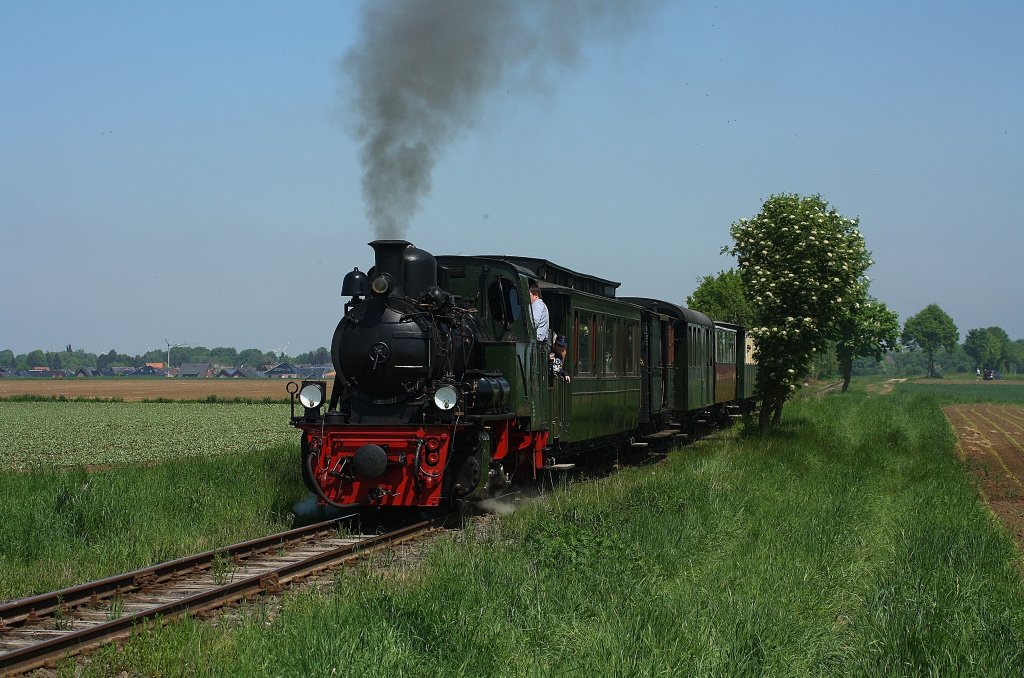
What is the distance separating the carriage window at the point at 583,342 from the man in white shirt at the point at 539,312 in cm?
143

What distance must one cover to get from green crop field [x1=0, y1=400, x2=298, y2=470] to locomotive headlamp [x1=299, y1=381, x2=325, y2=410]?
245 inches

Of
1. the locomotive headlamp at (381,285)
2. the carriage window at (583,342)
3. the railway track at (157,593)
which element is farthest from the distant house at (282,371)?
the railway track at (157,593)

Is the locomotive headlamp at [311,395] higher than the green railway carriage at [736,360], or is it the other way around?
the green railway carriage at [736,360]

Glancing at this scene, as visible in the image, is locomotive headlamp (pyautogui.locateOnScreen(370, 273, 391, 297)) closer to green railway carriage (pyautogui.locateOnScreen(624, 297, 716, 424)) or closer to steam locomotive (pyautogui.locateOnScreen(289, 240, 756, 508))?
steam locomotive (pyautogui.locateOnScreen(289, 240, 756, 508))

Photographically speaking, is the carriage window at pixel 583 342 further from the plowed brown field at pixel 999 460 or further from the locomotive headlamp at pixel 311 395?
the plowed brown field at pixel 999 460

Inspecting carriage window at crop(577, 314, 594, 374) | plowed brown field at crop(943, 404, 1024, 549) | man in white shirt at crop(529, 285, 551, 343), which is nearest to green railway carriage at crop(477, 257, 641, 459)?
carriage window at crop(577, 314, 594, 374)

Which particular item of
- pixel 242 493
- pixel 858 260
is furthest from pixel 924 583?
pixel 858 260

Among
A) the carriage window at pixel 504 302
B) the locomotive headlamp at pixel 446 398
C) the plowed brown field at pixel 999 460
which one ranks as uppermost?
the carriage window at pixel 504 302

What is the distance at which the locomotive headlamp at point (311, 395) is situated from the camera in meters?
12.1

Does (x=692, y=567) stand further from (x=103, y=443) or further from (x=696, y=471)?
(x=103, y=443)

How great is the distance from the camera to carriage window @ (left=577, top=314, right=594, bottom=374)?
1541 centimetres

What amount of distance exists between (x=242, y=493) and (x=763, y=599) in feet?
27.0

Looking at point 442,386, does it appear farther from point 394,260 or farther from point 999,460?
point 999,460

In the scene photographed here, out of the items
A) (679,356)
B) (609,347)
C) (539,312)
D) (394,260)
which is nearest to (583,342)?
(609,347)
